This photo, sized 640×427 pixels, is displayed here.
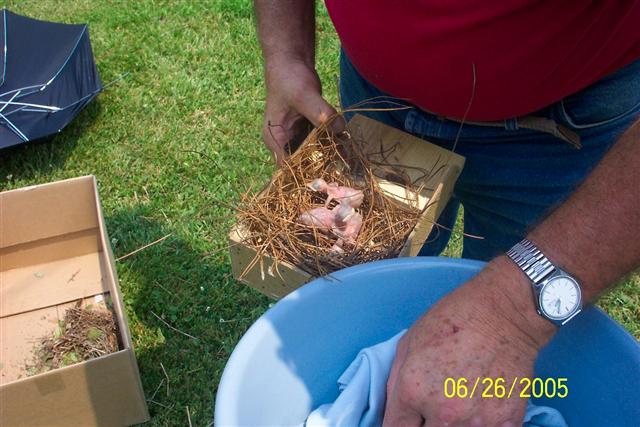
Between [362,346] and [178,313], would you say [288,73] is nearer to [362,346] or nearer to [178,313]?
[362,346]

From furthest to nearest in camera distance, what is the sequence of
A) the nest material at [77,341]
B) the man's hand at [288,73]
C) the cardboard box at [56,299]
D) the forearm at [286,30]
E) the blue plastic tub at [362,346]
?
the nest material at [77,341]
the cardboard box at [56,299]
the forearm at [286,30]
the man's hand at [288,73]
the blue plastic tub at [362,346]

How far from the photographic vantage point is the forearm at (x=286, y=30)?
Answer: 4.58ft

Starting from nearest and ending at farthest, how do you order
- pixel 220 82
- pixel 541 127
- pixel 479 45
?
pixel 479 45 < pixel 541 127 < pixel 220 82

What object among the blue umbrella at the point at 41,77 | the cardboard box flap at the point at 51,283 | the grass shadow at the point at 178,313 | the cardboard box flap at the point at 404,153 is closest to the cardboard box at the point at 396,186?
the cardboard box flap at the point at 404,153

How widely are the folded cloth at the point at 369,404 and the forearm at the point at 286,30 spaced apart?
26.6 inches

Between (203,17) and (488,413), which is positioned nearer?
(488,413)

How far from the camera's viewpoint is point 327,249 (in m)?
1.13

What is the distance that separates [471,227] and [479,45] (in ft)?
2.18

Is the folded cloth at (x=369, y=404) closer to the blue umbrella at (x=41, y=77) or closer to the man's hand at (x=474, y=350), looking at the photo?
the man's hand at (x=474, y=350)

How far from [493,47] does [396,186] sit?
307 mm

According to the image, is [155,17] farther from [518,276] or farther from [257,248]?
[518,276]

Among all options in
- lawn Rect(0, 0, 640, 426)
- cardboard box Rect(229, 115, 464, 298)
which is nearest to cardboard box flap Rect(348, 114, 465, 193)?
cardboard box Rect(229, 115, 464, 298)

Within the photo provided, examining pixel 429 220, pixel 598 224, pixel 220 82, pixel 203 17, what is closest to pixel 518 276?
pixel 598 224

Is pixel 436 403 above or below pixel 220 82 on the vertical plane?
below
